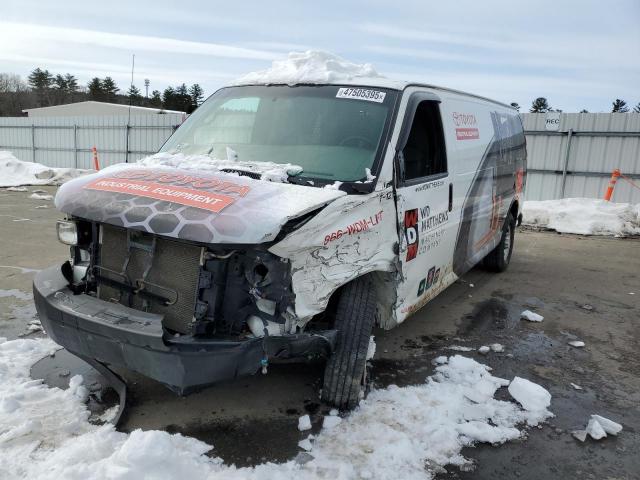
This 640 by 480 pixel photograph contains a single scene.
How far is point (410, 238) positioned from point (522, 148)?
4.73 meters

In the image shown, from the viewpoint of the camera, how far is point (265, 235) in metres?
2.58

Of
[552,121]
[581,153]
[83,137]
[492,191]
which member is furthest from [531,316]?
[83,137]

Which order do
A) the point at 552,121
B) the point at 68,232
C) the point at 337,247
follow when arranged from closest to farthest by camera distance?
the point at 337,247 → the point at 68,232 → the point at 552,121

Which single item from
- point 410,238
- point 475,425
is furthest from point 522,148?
point 475,425

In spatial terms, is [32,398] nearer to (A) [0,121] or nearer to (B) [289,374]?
(B) [289,374]

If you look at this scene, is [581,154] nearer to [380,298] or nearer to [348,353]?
[380,298]

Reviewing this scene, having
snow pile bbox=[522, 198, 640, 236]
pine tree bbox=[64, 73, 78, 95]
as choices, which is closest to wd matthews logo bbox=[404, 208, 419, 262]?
snow pile bbox=[522, 198, 640, 236]

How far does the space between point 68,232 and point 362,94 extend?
2.32 meters

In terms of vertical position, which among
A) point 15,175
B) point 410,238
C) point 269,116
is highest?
point 269,116

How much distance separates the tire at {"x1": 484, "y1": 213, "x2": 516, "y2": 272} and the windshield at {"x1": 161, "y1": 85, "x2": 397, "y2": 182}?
4011mm

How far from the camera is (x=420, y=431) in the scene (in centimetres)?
314

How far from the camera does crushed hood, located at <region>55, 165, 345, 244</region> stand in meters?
2.60

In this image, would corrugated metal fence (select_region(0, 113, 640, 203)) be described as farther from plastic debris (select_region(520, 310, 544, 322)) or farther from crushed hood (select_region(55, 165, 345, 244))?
plastic debris (select_region(520, 310, 544, 322))

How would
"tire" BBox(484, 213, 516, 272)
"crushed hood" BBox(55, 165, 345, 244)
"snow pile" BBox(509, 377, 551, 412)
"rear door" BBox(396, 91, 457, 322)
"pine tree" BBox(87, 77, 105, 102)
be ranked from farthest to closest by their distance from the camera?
1. "pine tree" BBox(87, 77, 105, 102)
2. "tire" BBox(484, 213, 516, 272)
3. "rear door" BBox(396, 91, 457, 322)
4. "snow pile" BBox(509, 377, 551, 412)
5. "crushed hood" BBox(55, 165, 345, 244)
